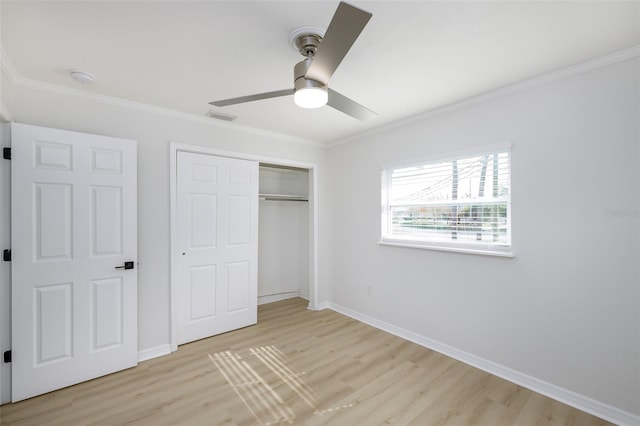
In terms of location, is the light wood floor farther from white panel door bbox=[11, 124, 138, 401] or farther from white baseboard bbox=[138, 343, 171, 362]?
white panel door bbox=[11, 124, 138, 401]

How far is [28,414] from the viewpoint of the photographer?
2.01 meters

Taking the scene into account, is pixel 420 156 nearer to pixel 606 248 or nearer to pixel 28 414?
pixel 606 248

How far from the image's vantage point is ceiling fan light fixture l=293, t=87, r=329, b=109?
1.58 metres

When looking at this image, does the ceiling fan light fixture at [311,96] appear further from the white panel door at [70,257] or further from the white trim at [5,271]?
the white trim at [5,271]

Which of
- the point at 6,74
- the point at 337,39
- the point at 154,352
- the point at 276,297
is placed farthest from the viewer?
the point at 276,297

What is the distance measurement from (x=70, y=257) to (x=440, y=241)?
3.52m

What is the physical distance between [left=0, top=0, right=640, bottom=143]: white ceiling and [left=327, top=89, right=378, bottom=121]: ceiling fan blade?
0.40 m

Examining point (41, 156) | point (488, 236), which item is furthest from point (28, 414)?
point (488, 236)

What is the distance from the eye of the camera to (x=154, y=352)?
9.33 feet

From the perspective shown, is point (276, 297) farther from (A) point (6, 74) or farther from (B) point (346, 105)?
(A) point (6, 74)

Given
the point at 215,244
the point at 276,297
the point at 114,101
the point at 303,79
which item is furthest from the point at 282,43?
the point at 276,297

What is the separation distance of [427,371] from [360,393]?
2.46ft

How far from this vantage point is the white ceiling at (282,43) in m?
1.54

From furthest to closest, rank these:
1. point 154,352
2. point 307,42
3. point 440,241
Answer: point 440,241 → point 154,352 → point 307,42
